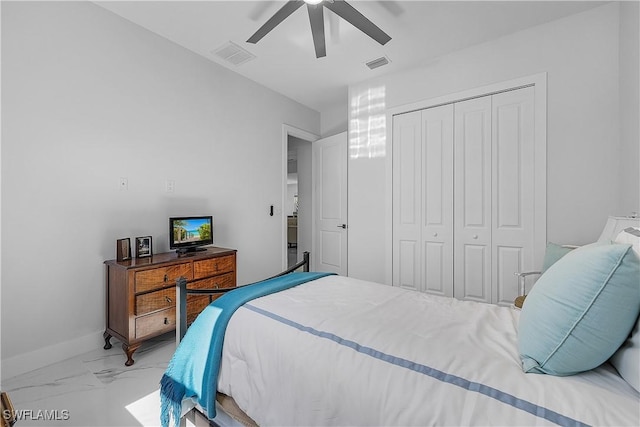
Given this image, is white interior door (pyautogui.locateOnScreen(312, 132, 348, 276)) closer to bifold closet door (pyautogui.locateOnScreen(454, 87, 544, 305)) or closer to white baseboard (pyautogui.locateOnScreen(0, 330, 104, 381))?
bifold closet door (pyautogui.locateOnScreen(454, 87, 544, 305))

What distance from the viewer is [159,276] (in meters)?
2.23

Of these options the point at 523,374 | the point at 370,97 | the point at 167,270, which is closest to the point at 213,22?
the point at 370,97

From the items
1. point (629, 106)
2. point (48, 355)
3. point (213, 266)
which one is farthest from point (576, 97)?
point (48, 355)

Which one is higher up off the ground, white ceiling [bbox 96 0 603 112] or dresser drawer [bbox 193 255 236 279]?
white ceiling [bbox 96 0 603 112]

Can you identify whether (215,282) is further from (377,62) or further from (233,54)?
(377,62)

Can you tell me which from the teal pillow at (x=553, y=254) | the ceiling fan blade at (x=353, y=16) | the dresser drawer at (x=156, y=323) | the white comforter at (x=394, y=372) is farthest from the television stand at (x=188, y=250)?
the teal pillow at (x=553, y=254)

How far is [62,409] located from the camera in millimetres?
1623

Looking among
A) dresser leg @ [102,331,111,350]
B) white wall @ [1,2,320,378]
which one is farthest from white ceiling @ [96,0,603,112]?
dresser leg @ [102,331,111,350]

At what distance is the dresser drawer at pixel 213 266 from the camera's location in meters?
2.48

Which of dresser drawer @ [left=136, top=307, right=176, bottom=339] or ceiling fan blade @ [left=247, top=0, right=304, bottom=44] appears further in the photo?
dresser drawer @ [left=136, top=307, right=176, bottom=339]

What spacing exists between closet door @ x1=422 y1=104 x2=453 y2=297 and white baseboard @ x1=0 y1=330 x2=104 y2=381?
121 inches

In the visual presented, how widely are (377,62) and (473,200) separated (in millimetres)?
1775

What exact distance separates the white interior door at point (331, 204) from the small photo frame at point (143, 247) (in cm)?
238

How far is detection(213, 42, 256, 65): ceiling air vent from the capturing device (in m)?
2.86
